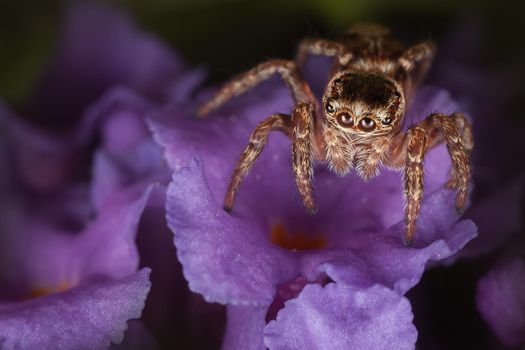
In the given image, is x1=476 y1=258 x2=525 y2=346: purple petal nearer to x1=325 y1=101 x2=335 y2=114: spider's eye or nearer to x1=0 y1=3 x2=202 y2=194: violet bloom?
x1=325 y1=101 x2=335 y2=114: spider's eye

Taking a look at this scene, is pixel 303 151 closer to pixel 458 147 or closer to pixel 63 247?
pixel 458 147

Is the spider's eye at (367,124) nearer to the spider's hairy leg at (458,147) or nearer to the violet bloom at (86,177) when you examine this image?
the spider's hairy leg at (458,147)

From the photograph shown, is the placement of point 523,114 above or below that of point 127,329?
above

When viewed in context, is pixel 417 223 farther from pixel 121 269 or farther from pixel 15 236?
pixel 15 236

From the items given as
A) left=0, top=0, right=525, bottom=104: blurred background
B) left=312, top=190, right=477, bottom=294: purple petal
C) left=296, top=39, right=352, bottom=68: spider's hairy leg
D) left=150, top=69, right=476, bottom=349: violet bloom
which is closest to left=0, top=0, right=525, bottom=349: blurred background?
left=0, top=0, right=525, bottom=104: blurred background

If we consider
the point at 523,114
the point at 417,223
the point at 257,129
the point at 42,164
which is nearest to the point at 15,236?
the point at 42,164
